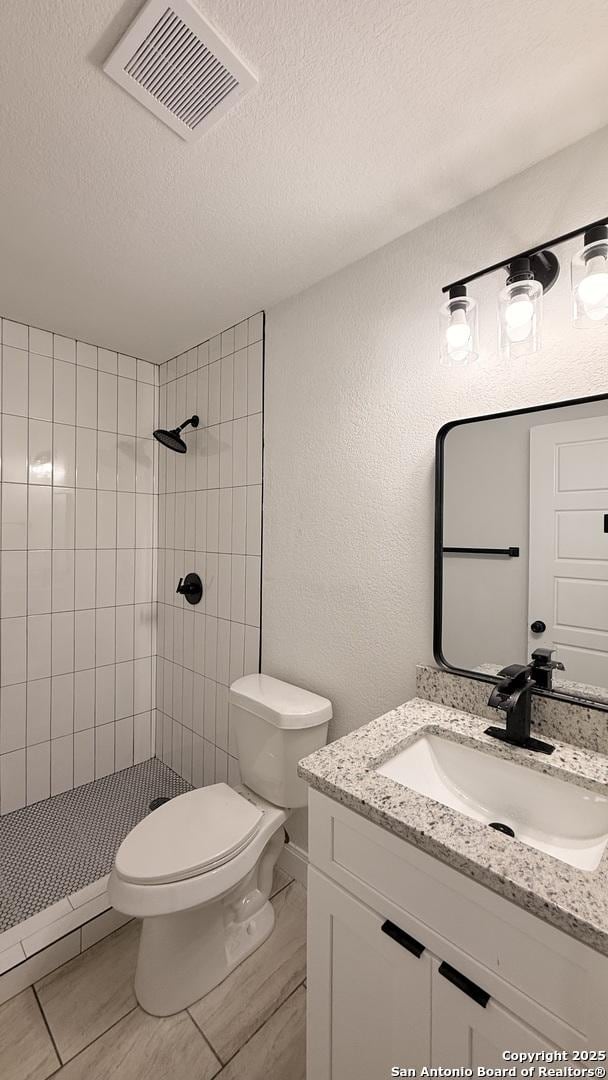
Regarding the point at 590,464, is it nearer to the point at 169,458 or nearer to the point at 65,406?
the point at 169,458

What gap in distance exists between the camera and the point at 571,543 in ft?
3.68

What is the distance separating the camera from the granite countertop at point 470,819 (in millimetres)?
637

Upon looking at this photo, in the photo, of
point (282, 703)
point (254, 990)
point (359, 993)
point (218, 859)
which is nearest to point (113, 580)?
point (282, 703)

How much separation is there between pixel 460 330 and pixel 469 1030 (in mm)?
1409

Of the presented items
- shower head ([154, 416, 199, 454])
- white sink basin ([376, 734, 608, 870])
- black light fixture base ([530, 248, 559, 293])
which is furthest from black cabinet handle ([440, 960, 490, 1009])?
shower head ([154, 416, 199, 454])

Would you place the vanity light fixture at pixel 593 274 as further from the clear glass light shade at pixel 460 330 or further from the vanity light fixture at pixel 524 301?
the clear glass light shade at pixel 460 330

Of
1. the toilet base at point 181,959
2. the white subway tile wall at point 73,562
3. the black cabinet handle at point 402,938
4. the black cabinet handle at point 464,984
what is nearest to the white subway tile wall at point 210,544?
the white subway tile wall at point 73,562

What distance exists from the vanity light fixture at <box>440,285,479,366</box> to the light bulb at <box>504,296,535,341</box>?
0.11 metres

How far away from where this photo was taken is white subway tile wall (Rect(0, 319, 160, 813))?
212 cm

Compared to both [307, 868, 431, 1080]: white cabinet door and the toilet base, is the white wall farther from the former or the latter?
[307, 868, 431, 1080]: white cabinet door

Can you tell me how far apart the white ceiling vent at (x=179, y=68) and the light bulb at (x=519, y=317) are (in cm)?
74

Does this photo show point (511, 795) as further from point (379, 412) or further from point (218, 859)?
point (379, 412)

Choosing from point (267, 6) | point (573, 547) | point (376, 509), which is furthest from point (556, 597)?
point (267, 6)

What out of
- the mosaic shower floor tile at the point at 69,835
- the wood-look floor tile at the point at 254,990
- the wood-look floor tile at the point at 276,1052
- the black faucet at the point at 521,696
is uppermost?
the black faucet at the point at 521,696
